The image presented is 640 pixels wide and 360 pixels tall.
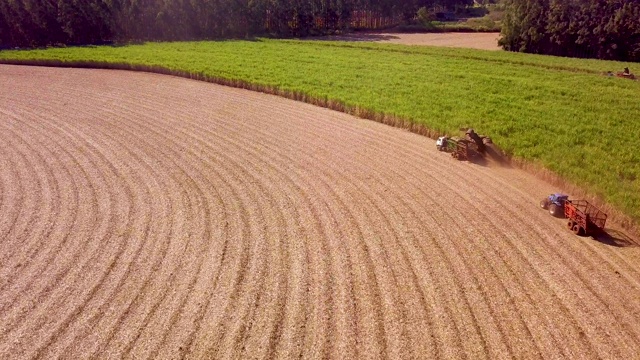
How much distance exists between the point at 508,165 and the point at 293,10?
220ft

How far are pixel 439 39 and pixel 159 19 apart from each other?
44.9 meters

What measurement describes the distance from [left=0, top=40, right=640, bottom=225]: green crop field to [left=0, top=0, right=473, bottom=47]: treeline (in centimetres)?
1120

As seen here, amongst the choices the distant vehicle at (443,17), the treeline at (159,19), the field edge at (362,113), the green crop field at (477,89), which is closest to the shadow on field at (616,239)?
the field edge at (362,113)

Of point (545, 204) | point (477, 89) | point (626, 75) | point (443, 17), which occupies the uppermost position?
point (443, 17)

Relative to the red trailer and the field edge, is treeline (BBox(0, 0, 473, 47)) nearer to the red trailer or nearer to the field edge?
the field edge

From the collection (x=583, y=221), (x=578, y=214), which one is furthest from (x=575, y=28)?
(x=583, y=221)

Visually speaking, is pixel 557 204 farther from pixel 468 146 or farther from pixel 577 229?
pixel 468 146

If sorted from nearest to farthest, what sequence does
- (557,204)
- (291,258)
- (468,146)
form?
1. (291,258)
2. (557,204)
3. (468,146)

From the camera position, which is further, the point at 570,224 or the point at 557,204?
the point at 557,204

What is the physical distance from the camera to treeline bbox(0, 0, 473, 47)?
61094 millimetres

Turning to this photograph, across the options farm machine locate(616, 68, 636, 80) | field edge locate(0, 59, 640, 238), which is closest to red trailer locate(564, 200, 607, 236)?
field edge locate(0, 59, 640, 238)

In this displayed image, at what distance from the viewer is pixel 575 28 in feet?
192

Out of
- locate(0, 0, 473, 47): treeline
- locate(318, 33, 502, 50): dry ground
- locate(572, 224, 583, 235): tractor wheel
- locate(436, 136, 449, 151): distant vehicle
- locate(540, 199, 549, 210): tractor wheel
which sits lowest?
locate(572, 224, 583, 235): tractor wheel

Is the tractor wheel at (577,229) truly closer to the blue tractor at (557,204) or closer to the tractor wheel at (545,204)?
the blue tractor at (557,204)
